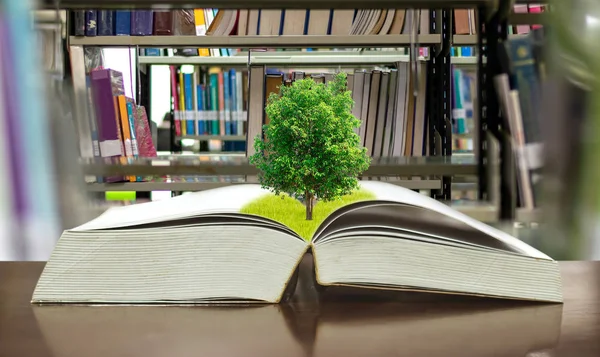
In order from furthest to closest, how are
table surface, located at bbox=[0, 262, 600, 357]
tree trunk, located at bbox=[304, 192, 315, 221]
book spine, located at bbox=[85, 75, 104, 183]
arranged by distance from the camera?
book spine, located at bbox=[85, 75, 104, 183], tree trunk, located at bbox=[304, 192, 315, 221], table surface, located at bbox=[0, 262, 600, 357]

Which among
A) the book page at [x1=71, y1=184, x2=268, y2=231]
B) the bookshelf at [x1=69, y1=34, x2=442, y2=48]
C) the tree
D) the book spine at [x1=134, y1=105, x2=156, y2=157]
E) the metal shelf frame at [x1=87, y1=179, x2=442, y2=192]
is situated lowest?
the metal shelf frame at [x1=87, y1=179, x2=442, y2=192]

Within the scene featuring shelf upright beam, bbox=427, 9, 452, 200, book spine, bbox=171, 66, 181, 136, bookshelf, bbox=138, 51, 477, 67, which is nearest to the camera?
shelf upright beam, bbox=427, 9, 452, 200

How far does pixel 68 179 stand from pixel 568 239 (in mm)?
874

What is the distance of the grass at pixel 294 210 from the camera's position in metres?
0.47

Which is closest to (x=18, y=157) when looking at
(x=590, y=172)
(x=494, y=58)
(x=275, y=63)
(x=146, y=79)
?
(x=494, y=58)

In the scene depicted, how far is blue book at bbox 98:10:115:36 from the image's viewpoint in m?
1.83

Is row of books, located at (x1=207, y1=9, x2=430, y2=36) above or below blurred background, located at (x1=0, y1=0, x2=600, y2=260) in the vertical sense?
above

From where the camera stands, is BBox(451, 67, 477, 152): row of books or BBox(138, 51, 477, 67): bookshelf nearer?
BBox(138, 51, 477, 67): bookshelf

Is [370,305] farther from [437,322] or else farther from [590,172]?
[590,172]

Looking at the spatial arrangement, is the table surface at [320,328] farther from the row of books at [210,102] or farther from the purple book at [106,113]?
the row of books at [210,102]

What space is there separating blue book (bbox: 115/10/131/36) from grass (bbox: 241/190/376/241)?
1.43 metres

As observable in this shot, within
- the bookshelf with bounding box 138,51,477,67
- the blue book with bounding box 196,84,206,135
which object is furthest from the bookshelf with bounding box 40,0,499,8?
the blue book with bounding box 196,84,206,135

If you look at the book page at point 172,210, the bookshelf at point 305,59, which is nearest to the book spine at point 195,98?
the bookshelf at point 305,59

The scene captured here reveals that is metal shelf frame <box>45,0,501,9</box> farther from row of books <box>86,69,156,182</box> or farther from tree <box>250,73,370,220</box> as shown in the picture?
row of books <box>86,69,156,182</box>
